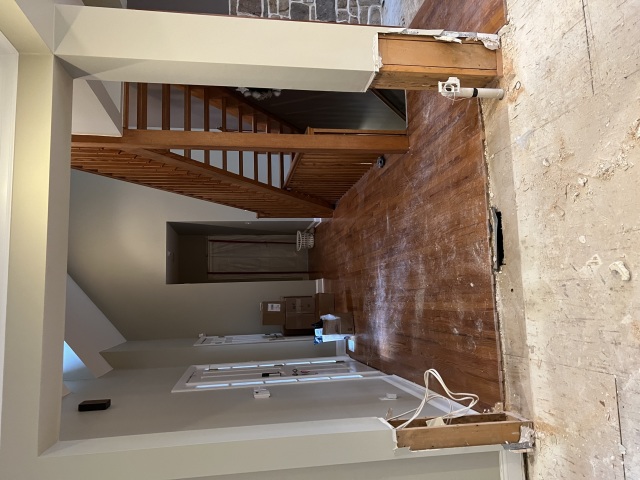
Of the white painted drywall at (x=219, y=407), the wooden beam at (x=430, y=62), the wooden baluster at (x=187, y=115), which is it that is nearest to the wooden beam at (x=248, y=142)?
the wooden baluster at (x=187, y=115)

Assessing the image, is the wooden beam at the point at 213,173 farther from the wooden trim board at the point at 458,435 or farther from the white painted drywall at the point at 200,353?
the wooden trim board at the point at 458,435

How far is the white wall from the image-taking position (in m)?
5.80

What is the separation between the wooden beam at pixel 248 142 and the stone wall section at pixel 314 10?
48.0 inches

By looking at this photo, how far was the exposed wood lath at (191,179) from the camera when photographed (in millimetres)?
3422

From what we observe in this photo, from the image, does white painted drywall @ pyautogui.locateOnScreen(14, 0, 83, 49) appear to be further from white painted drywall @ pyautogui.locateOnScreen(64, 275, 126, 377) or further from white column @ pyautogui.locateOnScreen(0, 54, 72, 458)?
white painted drywall @ pyautogui.locateOnScreen(64, 275, 126, 377)

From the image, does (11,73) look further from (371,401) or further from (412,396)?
(412,396)

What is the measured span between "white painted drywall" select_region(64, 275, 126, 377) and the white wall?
0.18m

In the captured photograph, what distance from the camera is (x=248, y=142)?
123 inches

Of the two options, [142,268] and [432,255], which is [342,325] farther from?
[142,268]

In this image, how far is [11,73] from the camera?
178cm

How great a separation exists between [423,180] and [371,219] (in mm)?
1089

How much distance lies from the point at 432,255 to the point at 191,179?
7.86 ft

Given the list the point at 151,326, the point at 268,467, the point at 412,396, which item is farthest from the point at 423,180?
the point at 151,326

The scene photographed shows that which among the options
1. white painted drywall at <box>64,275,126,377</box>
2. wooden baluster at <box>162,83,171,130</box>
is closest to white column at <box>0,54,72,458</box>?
wooden baluster at <box>162,83,171,130</box>
